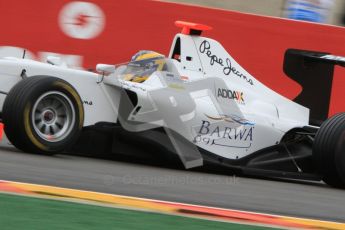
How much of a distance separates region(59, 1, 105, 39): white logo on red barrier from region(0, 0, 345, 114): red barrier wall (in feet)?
0.04

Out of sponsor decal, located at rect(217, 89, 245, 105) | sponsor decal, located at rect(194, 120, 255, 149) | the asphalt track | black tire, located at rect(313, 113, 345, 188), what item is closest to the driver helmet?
sponsor decal, located at rect(217, 89, 245, 105)

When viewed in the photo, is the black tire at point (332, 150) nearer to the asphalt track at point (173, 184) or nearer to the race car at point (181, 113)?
the race car at point (181, 113)

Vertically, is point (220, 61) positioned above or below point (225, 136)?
above

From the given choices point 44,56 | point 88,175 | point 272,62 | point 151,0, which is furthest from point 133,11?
point 88,175

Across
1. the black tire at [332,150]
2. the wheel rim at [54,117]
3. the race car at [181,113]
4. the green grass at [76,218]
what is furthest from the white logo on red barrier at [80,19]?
the green grass at [76,218]

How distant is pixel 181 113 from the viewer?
24.1 feet

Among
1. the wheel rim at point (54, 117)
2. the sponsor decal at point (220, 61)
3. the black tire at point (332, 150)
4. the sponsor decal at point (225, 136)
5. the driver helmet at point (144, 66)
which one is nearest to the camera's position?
the wheel rim at point (54, 117)

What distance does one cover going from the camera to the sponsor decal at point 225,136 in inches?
293

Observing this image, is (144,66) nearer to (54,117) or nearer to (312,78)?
(54,117)

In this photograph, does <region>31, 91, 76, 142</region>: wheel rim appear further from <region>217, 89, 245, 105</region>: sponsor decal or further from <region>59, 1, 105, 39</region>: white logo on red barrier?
<region>59, 1, 105, 39</region>: white logo on red barrier

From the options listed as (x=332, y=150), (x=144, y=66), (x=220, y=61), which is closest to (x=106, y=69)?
(x=144, y=66)

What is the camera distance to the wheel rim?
6.87 metres

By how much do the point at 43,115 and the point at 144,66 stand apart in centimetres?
122

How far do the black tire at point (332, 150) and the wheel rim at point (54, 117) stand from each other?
2.21m
